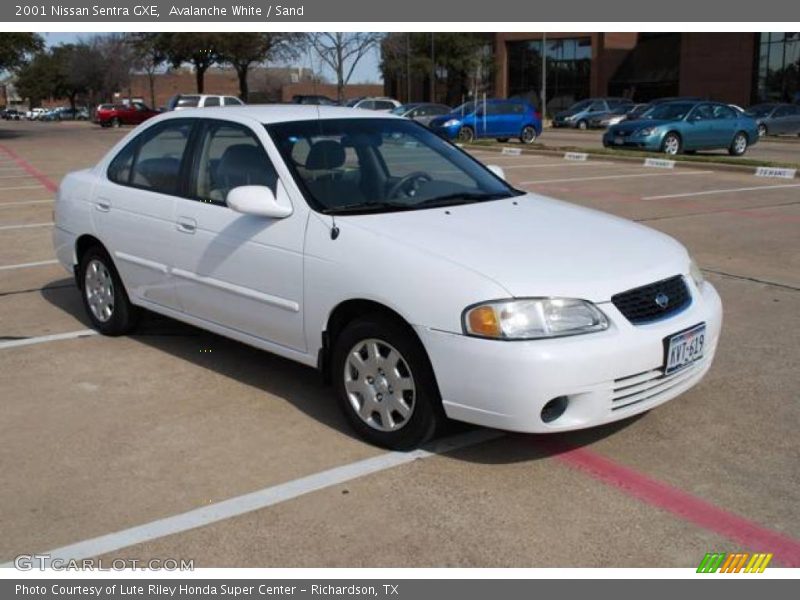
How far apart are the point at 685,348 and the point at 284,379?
240cm

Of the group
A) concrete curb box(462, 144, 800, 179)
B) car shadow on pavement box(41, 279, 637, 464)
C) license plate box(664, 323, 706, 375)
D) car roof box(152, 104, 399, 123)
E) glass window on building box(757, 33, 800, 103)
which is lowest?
car shadow on pavement box(41, 279, 637, 464)

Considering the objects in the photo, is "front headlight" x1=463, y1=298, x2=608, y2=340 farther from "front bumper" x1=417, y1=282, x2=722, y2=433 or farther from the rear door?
the rear door

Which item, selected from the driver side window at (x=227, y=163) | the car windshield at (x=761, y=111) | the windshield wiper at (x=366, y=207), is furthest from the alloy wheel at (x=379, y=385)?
the car windshield at (x=761, y=111)

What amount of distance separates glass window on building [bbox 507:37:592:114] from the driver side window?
5886 centimetres

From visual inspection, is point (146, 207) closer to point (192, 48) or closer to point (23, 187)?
point (23, 187)

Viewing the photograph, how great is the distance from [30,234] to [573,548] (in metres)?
9.21

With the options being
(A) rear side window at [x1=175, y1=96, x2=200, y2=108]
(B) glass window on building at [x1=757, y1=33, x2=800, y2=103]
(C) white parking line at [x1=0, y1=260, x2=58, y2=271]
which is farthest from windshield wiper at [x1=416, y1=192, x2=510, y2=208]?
(B) glass window on building at [x1=757, y1=33, x2=800, y2=103]

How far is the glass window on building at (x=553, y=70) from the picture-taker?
60719 mm

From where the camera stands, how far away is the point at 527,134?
94.6 feet

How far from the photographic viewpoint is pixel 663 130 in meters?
20.8

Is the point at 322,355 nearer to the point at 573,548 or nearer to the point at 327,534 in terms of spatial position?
the point at 327,534

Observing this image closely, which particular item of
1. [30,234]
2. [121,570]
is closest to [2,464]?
[121,570]

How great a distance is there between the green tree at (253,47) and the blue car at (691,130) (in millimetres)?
35208

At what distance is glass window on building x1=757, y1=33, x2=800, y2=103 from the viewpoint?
153 ft
